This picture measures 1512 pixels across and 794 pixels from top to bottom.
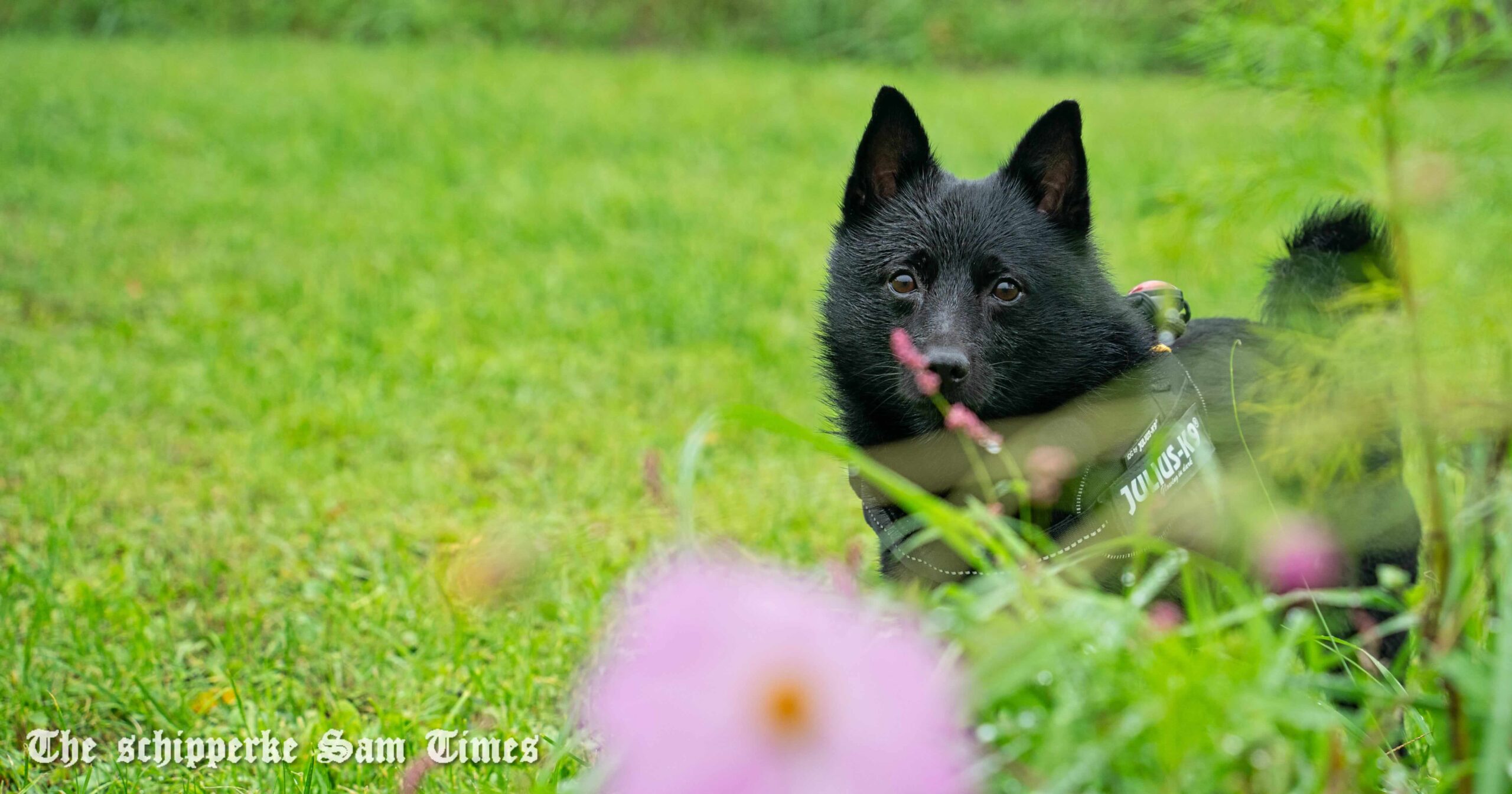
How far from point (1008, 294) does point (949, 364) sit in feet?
1.02

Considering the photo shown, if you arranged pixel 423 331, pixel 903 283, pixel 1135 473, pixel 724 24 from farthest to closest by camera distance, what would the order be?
pixel 724 24 → pixel 423 331 → pixel 903 283 → pixel 1135 473

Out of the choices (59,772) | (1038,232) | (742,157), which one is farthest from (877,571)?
(742,157)

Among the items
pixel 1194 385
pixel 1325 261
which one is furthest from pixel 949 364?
pixel 1325 261

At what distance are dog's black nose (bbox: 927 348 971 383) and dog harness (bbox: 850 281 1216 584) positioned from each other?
0.25m

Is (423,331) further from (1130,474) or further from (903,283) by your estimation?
(1130,474)

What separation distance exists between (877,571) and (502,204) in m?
4.37

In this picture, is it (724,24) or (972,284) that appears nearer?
(972,284)

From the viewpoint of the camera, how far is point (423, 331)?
181 inches

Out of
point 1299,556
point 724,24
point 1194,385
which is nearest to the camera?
point 1299,556

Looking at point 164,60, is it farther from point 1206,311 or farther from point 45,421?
point 1206,311

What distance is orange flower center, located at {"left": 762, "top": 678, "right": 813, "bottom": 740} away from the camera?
82 centimetres

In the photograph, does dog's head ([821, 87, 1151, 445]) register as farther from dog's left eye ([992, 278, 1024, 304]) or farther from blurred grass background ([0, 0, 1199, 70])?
blurred grass background ([0, 0, 1199, 70])

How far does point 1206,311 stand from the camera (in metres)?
4.88

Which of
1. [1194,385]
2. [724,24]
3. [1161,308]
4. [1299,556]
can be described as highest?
[724,24]
